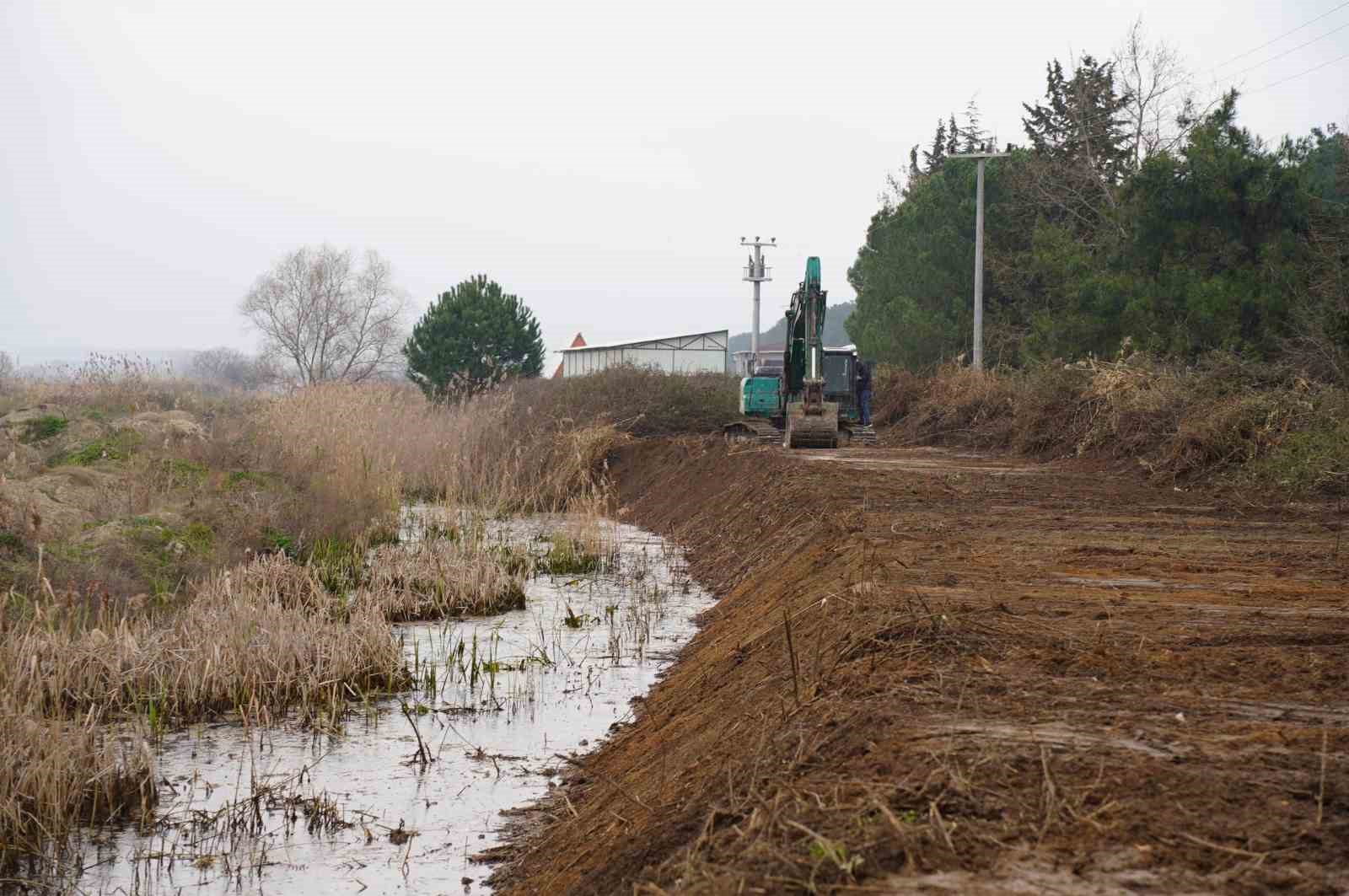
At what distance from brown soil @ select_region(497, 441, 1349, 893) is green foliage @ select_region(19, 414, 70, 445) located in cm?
1289

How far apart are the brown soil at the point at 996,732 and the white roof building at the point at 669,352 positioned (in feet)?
159

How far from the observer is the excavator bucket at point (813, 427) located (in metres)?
21.8

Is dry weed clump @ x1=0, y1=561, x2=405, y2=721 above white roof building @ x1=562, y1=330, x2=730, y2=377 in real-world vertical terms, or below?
below

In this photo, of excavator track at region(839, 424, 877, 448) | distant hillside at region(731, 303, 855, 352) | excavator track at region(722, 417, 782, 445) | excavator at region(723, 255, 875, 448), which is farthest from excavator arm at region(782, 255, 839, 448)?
distant hillside at region(731, 303, 855, 352)

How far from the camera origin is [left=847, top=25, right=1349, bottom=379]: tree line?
2169cm

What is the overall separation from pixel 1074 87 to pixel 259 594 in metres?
36.1

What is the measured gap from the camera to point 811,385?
21.9m

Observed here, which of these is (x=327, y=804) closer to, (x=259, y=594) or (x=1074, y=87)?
(x=259, y=594)

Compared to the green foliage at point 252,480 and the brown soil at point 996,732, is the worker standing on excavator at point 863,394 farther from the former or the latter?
the brown soil at point 996,732

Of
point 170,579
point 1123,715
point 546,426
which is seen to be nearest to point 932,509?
point 170,579

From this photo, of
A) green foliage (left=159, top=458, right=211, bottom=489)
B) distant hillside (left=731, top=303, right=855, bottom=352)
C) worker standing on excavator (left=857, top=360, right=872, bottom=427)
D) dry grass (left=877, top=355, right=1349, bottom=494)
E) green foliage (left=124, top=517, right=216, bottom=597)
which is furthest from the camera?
distant hillside (left=731, top=303, right=855, bottom=352)

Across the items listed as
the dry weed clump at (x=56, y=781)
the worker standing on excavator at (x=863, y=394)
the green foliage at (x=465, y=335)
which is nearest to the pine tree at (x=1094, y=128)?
the worker standing on excavator at (x=863, y=394)

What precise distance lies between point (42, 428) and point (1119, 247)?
67.8ft

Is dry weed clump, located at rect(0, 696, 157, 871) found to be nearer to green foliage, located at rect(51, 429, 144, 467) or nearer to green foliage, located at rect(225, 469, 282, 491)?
green foliage, located at rect(225, 469, 282, 491)
